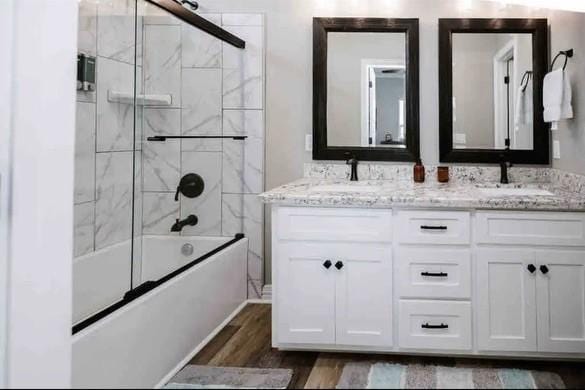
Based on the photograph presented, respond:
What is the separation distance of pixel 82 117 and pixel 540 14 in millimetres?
2697

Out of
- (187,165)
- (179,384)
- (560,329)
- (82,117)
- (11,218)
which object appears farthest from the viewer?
(187,165)

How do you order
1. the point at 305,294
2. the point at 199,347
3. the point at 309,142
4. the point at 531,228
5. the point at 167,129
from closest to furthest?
the point at 531,228 → the point at 305,294 → the point at 199,347 → the point at 167,129 → the point at 309,142

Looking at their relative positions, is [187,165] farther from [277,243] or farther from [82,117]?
[277,243]

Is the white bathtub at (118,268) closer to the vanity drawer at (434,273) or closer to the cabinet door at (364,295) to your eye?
the cabinet door at (364,295)

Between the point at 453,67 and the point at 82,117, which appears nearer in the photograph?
the point at 82,117

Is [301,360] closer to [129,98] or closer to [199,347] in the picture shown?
[199,347]

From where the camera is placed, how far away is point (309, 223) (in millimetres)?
2393

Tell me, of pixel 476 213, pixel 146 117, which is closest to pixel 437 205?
pixel 476 213

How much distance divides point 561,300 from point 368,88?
1592 mm

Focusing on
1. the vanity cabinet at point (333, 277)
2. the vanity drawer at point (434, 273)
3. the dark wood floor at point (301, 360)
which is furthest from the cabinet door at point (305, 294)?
the vanity drawer at point (434, 273)

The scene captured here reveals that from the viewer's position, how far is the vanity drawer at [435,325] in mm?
2314

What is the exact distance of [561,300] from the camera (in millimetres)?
2270

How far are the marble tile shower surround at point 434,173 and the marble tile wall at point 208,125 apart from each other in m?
0.42

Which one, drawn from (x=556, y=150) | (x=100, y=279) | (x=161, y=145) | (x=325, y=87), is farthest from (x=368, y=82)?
(x=100, y=279)
